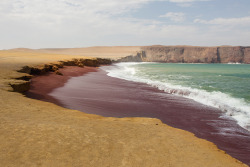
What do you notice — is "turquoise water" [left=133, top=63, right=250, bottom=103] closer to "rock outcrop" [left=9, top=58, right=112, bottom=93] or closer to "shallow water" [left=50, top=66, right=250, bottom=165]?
"shallow water" [left=50, top=66, right=250, bottom=165]

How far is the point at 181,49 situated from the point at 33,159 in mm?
129807

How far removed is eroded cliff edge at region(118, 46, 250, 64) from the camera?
11679 centimetres

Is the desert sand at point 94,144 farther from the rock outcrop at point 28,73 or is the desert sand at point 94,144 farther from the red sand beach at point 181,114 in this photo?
the rock outcrop at point 28,73

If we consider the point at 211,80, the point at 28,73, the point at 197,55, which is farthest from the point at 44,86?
the point at 197,55

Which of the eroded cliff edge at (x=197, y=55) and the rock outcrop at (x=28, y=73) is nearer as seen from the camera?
the rock outcrop at (x=28, y=73)

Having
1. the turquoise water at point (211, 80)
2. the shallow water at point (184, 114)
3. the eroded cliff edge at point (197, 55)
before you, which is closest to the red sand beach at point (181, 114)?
the shallow water at point (184, 114)

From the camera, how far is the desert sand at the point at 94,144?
11.8ft

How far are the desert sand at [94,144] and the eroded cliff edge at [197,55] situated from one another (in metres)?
108

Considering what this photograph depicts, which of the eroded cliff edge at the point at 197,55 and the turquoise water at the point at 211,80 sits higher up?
the eroded cliff edge at the point at 197,55

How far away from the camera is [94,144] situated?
426 cm

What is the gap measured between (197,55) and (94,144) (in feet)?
425

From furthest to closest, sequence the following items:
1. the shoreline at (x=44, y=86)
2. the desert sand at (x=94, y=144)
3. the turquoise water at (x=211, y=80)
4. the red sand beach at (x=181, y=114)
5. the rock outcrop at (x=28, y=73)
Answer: the turquoise water at (x=211, y=80) < the shoreline at (x=44, y=86) < the rock outcrop at (x=28, y=73) < the red sand beach at (x=181, y=114) < the desert sand at (x=94, y=144)

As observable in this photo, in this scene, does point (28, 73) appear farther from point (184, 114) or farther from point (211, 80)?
point (211, 80)

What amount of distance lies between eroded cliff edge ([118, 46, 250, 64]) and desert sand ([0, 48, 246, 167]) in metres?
108
